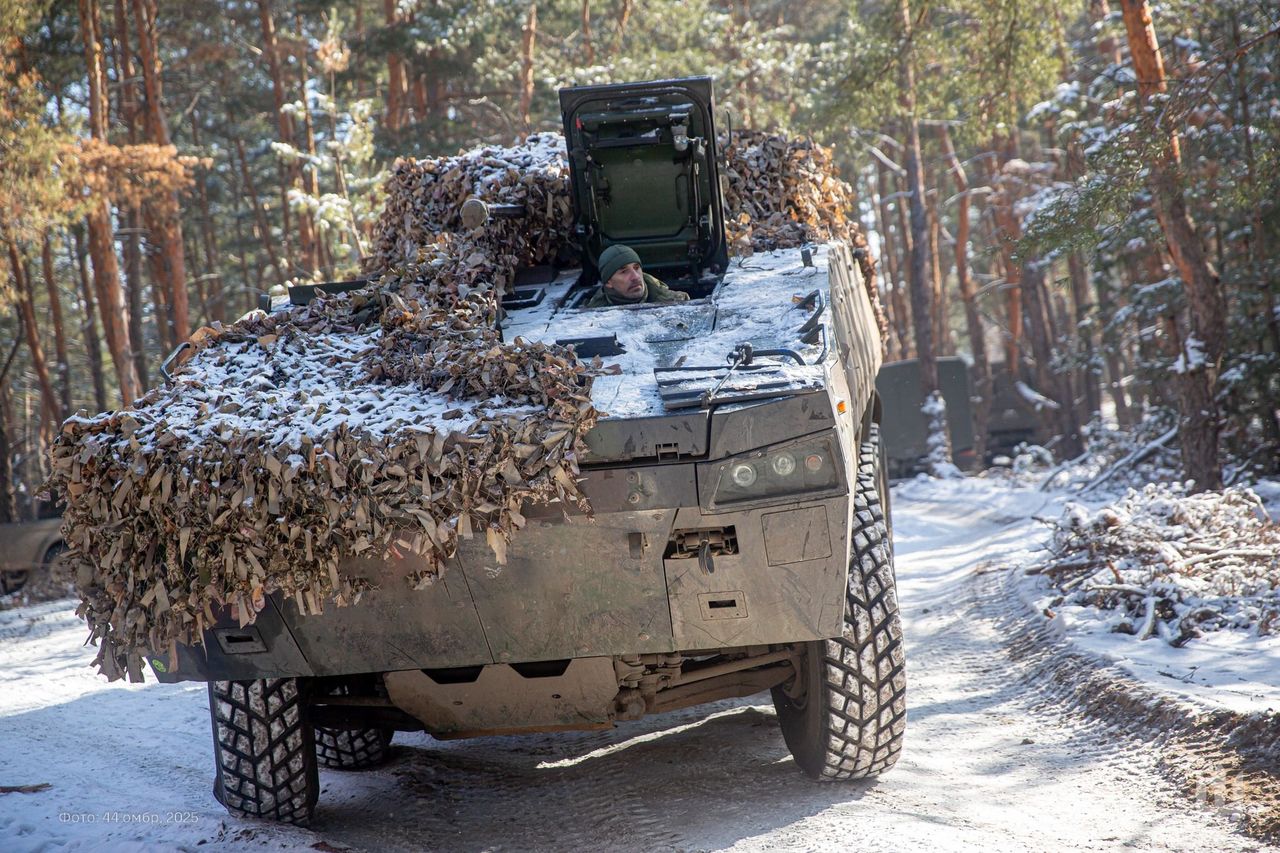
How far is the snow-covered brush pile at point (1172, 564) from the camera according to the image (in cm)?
573

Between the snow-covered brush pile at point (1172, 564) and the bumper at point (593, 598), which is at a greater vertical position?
the bumper at point (593, 598)

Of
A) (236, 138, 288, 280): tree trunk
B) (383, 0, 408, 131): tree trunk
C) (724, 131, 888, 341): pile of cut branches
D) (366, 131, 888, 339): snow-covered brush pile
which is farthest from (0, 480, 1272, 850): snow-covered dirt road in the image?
(236, 138, 288, 280): tree trunk

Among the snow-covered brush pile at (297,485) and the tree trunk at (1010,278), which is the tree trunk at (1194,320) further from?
the tree trunk at (1010,278)

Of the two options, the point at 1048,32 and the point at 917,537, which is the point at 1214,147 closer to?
the point at 1048,32

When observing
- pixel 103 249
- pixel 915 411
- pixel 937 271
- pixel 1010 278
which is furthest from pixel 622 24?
pixel 937 271

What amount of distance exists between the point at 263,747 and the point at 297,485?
4.08 feet

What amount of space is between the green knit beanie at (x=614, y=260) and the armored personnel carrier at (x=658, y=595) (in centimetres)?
18

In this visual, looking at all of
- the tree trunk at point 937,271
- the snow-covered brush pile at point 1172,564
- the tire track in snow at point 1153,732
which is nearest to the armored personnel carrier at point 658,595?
the tire track in snow at point 1153,732

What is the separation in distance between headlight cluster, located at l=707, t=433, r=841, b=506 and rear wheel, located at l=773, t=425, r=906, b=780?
0.75 metres

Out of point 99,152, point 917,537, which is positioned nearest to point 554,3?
point 99,152

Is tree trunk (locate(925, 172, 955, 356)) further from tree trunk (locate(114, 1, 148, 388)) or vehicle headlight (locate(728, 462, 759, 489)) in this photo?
vehicle headlight (locate(728, 462, 759, 489))

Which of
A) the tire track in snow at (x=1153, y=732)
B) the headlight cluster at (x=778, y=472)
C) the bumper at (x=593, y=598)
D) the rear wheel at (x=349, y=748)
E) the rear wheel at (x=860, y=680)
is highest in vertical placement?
the headlight cluster at (x=778, y=472)

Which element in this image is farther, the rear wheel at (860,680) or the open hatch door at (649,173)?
the open hatch door at (649,173)

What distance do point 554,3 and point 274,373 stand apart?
A: 1662 centimetres
